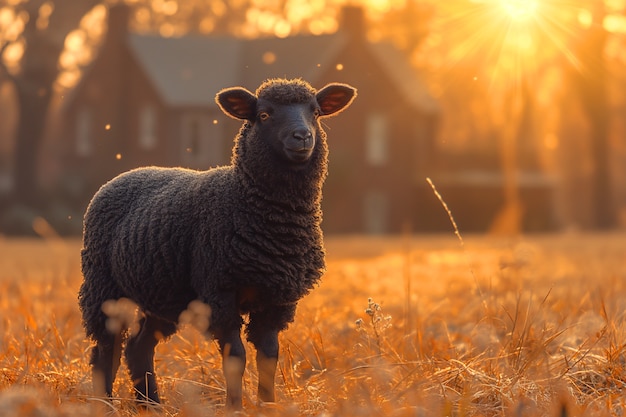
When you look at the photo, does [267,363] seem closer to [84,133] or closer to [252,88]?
[252,88]

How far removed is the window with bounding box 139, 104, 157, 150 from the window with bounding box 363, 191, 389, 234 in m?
8.18

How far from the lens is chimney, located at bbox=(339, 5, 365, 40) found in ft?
111

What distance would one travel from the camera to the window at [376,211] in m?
35.1

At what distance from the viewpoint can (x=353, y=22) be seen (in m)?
34.0

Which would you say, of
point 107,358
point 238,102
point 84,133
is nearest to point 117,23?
point 84,133

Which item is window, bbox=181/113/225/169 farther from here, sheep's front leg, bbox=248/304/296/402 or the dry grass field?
sheep's front leg, bbox=248/304/296/402

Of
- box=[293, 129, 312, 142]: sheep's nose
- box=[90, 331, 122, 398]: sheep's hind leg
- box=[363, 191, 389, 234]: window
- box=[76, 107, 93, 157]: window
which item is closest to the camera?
box=[293, 129, 312, 142]: sheep's nose

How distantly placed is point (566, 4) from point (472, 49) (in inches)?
242

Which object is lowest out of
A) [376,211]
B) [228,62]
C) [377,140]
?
[376,211]

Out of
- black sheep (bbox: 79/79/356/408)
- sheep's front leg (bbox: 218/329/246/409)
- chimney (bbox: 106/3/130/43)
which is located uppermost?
chimney (bbox: 106/3/130/43)

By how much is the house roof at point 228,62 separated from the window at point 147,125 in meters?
1.04

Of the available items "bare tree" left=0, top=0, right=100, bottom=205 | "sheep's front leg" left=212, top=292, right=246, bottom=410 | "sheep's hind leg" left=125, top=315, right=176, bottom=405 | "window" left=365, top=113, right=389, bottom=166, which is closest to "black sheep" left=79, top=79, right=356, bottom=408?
"sheep's front leg" left=212, top=292, right=246, bottom=410

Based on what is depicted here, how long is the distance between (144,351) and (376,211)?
97.3 feet

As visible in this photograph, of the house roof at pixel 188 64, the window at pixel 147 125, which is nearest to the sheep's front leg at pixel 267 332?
the house roof at pixel 188 64
